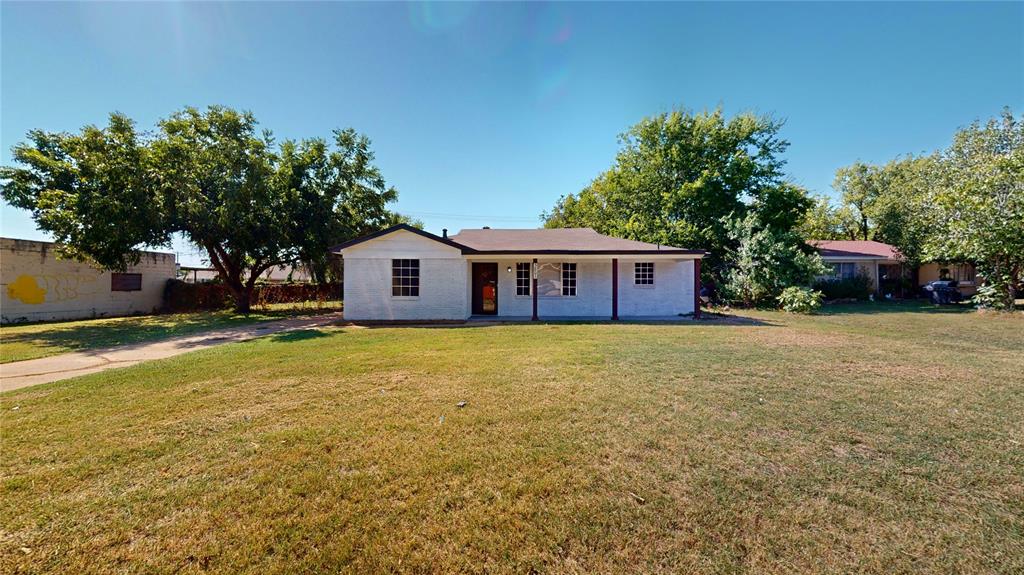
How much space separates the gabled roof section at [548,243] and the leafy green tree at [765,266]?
5.06 meters

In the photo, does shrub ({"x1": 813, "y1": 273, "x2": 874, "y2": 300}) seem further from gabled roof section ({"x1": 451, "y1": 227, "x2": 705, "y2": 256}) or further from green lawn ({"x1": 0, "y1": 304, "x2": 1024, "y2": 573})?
green lawn ({"x1": 0, "y1": 304, "x2": 1024, "y2": 573})

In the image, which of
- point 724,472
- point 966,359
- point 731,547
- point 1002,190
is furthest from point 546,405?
point 1002,190

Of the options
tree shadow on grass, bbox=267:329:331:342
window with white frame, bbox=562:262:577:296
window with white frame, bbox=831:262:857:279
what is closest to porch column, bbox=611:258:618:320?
window with white frame, bbox=562:262:577:296

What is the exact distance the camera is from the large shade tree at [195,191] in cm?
1301

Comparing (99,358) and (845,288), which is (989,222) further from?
(99,358)

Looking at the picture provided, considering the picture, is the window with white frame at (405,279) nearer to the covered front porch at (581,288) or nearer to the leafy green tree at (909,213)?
the covered front porch at (581,288)

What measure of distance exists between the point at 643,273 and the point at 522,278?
195 inches

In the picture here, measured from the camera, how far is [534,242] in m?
15.1

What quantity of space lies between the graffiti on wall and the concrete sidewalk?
10523mm

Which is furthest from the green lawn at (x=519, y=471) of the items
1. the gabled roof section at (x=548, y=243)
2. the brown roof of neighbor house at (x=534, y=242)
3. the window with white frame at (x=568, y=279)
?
the window with white frame at (x=568, y=279)

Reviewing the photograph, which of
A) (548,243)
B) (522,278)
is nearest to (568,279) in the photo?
(548,243)

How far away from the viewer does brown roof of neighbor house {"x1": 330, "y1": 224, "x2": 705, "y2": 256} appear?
41.6 feet

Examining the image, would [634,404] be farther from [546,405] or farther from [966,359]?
[966,359]

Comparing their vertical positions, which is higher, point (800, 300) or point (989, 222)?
point (989, 222)
